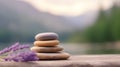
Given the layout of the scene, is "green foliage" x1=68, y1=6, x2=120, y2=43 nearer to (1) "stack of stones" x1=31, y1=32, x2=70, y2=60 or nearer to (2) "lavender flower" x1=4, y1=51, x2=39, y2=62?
(1) "stack of stones" x1=31, y1=32, x2=70, y2=60

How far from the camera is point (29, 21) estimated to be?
36.9ft

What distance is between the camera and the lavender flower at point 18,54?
66cm

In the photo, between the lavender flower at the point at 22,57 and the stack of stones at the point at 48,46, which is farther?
the stack of stones at the point at 48,46

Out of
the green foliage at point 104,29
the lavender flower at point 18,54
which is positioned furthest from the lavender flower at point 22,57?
the green foliage at point 104,29

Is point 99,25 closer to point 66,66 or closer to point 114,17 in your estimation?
point 114,17

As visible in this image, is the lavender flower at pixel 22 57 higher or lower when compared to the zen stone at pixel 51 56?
lower

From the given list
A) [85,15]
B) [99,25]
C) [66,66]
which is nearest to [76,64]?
[66,66]

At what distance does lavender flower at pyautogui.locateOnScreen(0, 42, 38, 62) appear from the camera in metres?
0.66

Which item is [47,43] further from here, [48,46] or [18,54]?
[18,54]

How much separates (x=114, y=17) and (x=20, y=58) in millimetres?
6116

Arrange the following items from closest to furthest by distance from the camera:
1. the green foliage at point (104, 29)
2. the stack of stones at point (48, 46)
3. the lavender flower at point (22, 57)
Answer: the lavender flower at point (22, 57), the stack of stones at point (48, 46), the green foliage at point (104, 29)

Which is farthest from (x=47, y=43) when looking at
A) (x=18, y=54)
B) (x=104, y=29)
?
(x=104, y=29)

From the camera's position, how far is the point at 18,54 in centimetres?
67

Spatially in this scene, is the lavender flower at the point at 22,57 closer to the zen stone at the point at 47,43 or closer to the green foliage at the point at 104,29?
the zen stone at the point at 47,43
